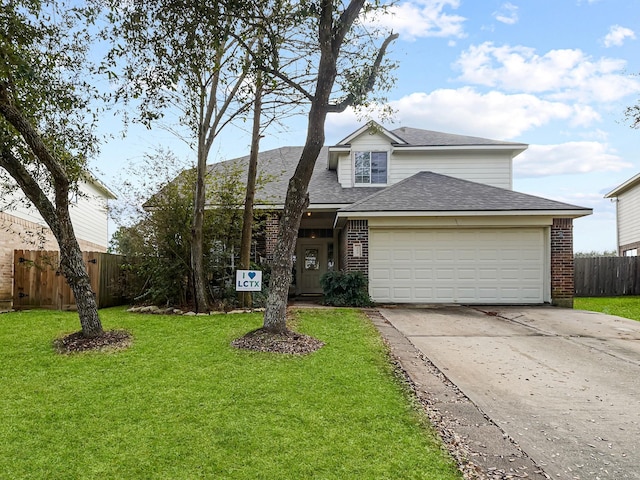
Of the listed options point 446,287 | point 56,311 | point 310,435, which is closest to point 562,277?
point 446,287

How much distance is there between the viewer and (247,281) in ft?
30.7

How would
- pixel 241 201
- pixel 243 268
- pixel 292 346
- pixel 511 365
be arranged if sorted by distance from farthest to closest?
pixel 241 201 < pixel 243 268 < pixel 292 346 < pixel 511 365

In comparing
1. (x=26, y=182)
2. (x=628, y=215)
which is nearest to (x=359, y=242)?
(x=26, y=182)

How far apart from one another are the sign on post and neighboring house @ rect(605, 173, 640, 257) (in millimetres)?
19323

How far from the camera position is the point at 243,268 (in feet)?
33.9

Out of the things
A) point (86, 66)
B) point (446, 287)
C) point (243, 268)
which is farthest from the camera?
point (446, 287)

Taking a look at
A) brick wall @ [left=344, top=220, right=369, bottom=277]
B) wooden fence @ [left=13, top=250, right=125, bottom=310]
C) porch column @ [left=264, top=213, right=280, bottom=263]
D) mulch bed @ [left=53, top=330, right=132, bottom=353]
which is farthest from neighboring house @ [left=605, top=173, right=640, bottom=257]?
wooden fence @ [left=13, top=250, right=125, bottom=310]

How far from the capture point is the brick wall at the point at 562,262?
476 inches

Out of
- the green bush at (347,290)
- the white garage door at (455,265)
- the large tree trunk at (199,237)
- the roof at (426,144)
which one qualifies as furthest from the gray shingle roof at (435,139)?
the large tree trunk at (199,237)

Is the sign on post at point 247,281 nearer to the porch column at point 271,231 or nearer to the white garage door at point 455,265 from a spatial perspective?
the white garage door at point 455,265

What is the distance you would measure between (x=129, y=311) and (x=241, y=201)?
378 cm

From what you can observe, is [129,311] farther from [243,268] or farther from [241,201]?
[241,201]

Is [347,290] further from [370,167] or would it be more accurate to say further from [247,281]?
[370,167]

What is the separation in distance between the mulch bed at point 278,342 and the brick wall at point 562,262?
27.1ft
